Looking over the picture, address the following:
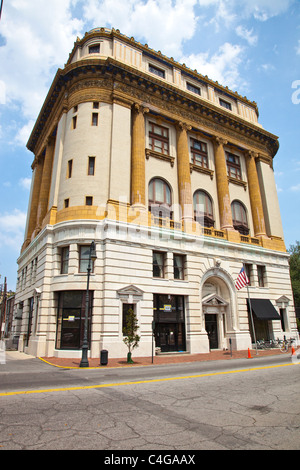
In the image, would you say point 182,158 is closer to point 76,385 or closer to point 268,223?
point 268,223

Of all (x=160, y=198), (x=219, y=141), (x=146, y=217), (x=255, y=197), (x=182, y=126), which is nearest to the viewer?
(x=146, y=217)

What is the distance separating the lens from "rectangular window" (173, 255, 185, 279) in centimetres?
2761

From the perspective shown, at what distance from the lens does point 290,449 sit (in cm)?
502

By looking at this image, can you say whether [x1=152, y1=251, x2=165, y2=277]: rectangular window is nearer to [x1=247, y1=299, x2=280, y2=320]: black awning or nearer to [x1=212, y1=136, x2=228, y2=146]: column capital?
[x1=247, y1=299, x2=280, y2=320]: black awning

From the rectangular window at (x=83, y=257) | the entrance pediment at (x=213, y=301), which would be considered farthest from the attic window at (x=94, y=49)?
the entrance pediment at (x=213, y=301)

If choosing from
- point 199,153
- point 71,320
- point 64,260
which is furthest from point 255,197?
point 71,320

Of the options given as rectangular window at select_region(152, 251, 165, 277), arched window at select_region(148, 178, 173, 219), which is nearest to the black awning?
rectangular window at select_region(152, 251, 165, 277)

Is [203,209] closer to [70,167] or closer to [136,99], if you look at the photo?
[136,99]

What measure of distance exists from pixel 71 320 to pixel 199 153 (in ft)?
76.4

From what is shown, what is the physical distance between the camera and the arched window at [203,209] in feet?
106

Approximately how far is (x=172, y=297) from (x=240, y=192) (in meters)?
17.9

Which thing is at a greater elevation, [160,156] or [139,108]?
[139,108]

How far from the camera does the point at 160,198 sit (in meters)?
30.2
